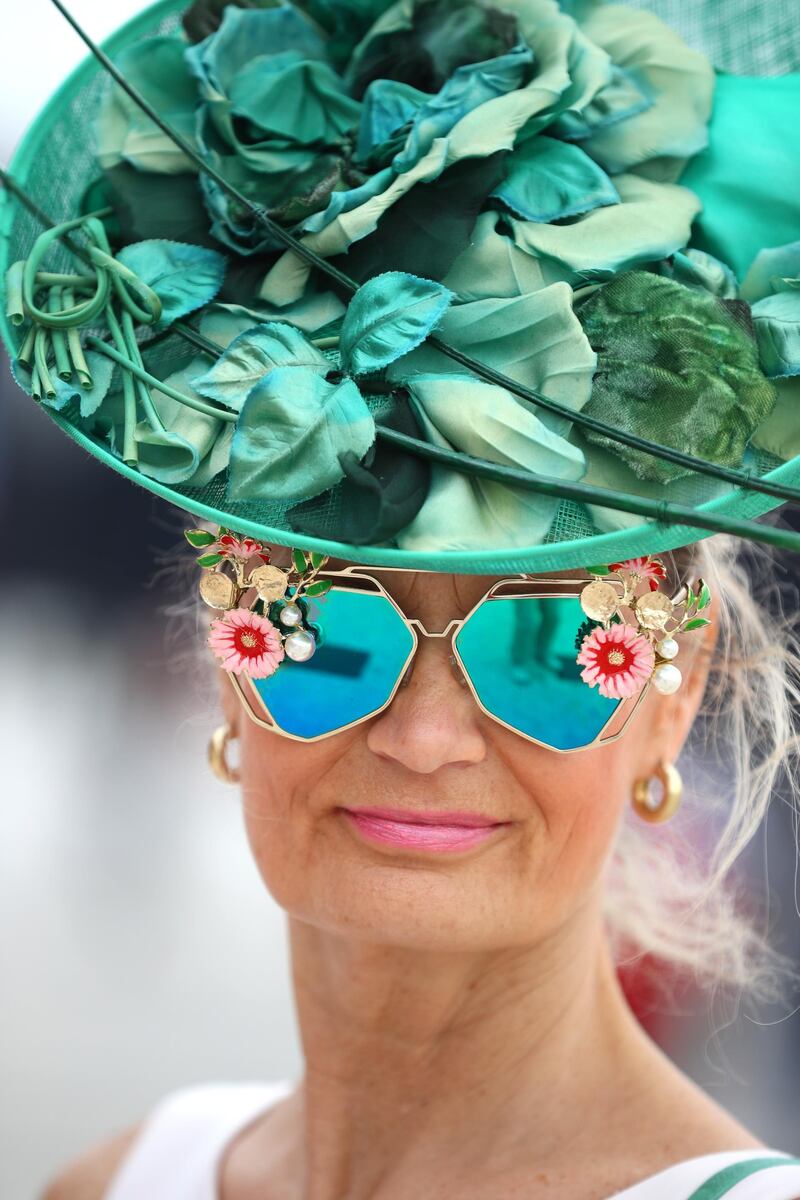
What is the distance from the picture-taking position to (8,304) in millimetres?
1432

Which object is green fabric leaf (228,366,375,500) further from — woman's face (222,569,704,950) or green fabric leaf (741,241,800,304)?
green fabric leaf (741,241,800,304)

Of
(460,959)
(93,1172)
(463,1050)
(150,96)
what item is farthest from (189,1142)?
(150,96)

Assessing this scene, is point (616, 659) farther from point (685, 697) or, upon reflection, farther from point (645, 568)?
point (685, 697)

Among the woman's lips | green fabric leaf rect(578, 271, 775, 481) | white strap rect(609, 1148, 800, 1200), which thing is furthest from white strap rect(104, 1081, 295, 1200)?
green fabric leaf rect(578, 271, 775, 481)

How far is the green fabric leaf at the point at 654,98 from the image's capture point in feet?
4.81

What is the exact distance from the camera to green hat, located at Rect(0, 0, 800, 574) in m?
1.24

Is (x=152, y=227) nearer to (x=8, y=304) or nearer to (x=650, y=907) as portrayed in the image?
(x=8, y=304)

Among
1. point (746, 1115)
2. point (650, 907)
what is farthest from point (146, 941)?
point (650, 907)

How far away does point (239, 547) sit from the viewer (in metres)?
1.48

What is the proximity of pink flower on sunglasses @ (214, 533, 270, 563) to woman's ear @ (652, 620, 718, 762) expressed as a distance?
541 mm

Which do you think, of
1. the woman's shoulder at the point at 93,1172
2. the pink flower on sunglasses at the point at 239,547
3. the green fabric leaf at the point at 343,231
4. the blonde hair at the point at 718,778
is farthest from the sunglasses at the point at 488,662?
the woman's shoulder at the point at 93,1172

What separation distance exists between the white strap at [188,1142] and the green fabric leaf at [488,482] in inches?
53.5

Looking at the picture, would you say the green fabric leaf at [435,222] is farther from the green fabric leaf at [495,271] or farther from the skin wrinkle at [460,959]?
the skin wrinkle at [460,959]

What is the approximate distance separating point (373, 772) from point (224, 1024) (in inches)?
142
